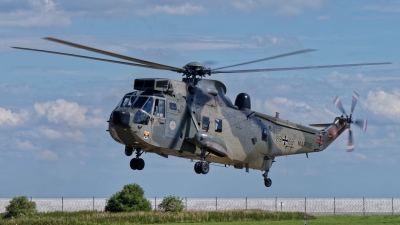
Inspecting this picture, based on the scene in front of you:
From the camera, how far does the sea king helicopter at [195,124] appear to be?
3441 centimetres

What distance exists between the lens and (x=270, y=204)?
69.2 m

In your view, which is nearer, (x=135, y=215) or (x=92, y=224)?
(x=92, y=224)

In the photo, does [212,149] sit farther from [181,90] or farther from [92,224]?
[92,224]

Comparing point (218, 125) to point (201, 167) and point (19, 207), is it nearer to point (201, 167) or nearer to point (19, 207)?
point (201, 167)

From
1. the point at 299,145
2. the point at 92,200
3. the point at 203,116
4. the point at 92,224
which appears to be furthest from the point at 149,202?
the point at 203,116

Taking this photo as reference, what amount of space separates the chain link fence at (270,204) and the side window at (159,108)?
26380 millimetres

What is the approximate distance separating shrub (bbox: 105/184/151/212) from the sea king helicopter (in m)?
18.8

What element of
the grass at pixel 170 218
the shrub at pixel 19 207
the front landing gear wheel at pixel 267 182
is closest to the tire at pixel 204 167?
the front landing gear wheel at pixel 267 182

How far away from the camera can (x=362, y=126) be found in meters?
48.2

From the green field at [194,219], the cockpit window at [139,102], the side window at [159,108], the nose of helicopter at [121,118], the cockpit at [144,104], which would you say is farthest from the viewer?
the green field at [194,219]

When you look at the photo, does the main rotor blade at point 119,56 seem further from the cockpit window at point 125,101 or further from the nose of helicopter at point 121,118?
the nose of helicopter at point 121,118

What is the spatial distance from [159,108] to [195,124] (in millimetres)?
2365

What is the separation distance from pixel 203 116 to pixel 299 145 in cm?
921

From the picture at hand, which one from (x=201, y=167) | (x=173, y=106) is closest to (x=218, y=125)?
(x=201, y=167)
